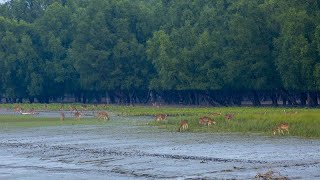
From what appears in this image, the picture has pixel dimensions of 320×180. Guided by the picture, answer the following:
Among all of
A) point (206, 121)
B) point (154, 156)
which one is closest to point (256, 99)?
point (206, 121)

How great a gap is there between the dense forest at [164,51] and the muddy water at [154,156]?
3182cm

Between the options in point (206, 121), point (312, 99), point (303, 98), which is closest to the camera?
point (206, 121)

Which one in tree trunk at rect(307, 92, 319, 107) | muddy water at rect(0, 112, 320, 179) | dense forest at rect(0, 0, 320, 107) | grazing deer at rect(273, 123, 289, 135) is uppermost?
dense forest at rect(0, 0, 320, 107)

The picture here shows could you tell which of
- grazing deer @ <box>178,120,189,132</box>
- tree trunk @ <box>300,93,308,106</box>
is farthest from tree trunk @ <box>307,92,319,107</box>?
grazing deer @ <box>178,120,189,132</box>

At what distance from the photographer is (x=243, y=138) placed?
3906 cm

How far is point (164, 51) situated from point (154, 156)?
58.5 metres

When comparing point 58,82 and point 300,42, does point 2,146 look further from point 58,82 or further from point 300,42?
point 58,82

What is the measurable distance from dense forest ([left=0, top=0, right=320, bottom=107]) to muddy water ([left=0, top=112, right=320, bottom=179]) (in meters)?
31.8

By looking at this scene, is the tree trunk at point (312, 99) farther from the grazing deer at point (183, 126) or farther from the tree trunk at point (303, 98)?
the grazing deer at point (183, 126)

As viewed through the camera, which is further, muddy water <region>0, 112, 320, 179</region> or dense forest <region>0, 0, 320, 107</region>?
Result: dense forest <region>0, 0, 320, 107</region>

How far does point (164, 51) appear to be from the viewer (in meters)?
90.5

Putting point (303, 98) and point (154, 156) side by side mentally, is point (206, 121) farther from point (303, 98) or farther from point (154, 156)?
point (303, 98)

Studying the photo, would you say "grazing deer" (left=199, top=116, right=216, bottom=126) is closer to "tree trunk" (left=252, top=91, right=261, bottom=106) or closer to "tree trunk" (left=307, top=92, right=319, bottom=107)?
"tree trunk" (left=307, top=92, right=319, bottom=107)

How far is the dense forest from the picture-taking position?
7694 cm
